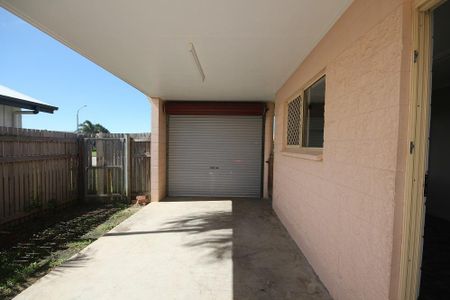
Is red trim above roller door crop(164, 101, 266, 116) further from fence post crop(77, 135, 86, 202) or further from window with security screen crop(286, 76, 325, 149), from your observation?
fence post crop(77, 135, 86, 202)

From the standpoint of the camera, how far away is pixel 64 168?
564cm

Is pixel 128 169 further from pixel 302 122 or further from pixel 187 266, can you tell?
pixel 302 122

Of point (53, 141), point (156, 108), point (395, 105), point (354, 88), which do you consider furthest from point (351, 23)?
point (53, 141)

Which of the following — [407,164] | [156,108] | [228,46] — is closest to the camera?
[407,164]

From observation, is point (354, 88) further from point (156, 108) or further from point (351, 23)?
point (156, 108)

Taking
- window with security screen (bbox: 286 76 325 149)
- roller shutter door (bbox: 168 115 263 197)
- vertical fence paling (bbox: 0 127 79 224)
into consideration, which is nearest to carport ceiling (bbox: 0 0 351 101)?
window with security screen (bbox: 286 76 325 149)

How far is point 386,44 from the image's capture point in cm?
165

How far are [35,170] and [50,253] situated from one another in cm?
223

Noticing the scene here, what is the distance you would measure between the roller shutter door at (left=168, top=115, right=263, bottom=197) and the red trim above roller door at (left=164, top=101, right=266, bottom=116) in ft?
0.95

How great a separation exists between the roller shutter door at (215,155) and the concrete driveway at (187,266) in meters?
2.40

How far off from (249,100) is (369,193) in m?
5.14

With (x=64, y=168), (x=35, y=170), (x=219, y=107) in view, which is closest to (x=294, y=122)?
(x=219, y=107)

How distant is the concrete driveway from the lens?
7.91 ft

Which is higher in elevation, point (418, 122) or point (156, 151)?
point (418, 122)
